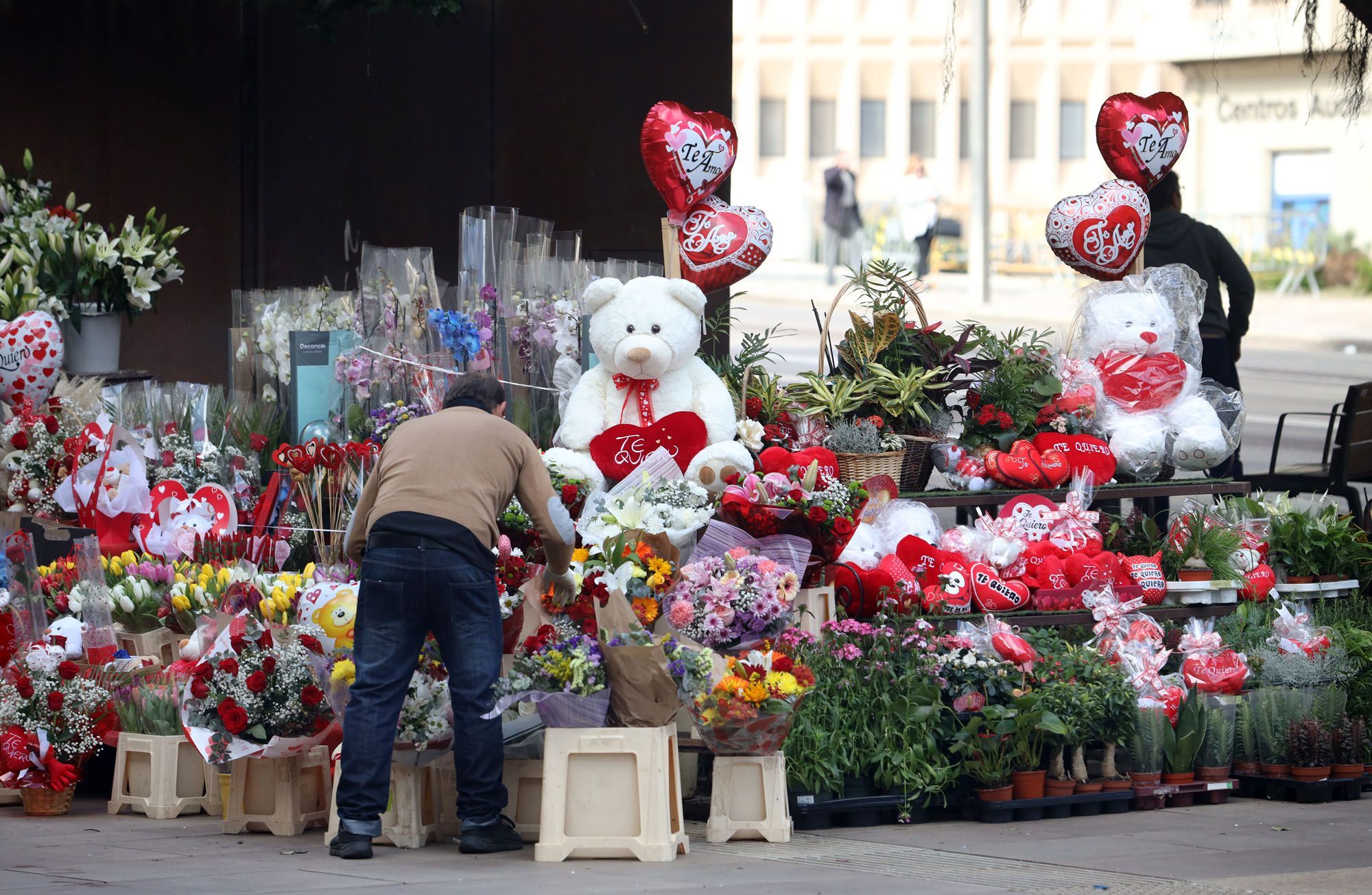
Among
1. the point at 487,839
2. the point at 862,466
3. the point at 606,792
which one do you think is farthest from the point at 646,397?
the point at 487,839

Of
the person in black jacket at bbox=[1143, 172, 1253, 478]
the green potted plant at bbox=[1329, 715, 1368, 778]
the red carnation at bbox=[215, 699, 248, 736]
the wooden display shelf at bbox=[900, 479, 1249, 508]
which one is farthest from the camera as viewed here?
the person in black jacket at bbox=[1143, 172, 1253, 478]

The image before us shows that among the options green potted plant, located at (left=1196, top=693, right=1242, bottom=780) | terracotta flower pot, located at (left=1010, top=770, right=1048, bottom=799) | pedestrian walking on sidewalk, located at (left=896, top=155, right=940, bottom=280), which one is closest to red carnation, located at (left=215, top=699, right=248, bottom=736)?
terracotta flower pot, located at (left=1010, top=770, right=1048, bottom=799)

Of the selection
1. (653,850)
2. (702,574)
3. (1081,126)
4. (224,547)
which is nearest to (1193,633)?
(702,574)

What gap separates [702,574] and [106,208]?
A: 562 centimetres

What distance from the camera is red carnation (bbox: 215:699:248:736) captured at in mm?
5637

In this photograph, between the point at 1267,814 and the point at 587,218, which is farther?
the point at 587,218

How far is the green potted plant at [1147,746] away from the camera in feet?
21.4

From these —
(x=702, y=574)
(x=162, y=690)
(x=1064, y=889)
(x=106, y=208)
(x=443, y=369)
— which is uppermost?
(x=106, y=208)

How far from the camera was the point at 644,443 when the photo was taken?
270 inches

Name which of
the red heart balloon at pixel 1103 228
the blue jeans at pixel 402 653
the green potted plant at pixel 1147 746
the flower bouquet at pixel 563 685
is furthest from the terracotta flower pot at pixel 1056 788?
the red heart balloon at pixel 1103 228

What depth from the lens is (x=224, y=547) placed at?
271 inches

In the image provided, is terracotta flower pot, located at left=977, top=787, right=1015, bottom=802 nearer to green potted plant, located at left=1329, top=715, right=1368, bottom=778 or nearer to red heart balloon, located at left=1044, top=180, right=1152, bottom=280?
green potted plant, located at left=1329, top=715, right=1368, bottom=778

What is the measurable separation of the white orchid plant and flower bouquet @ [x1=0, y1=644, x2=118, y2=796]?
231cm

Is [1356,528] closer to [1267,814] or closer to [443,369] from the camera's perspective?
[1267,814]
